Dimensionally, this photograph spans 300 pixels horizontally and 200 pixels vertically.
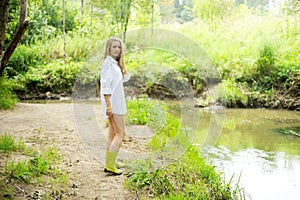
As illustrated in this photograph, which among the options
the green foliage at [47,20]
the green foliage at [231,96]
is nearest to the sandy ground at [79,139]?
the green foliage at [231,96]

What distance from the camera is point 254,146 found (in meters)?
5.88

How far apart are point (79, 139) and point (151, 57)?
453 centimetres

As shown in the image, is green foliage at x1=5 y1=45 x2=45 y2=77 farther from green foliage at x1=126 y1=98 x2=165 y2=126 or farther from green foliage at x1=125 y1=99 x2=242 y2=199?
green foliage at x1=125 y1=99 x2=242 y2=199

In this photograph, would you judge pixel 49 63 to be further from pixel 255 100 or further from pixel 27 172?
pixel 27 172

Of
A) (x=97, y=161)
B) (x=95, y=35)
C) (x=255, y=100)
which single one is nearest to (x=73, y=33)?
(x=95, y=35)

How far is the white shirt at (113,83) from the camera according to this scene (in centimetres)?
339

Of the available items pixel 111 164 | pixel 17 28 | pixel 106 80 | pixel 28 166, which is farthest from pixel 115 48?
pixel 17 28

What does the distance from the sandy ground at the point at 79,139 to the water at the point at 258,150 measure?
1.15 metres

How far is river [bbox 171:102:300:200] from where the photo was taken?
421 cm

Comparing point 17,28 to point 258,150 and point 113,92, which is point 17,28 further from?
point 258,150

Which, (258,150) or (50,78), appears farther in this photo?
(50,78)

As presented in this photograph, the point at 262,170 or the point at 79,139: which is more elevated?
the point at 79,139

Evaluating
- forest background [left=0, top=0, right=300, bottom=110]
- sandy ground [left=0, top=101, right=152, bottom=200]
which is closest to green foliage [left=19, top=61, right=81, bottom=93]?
forest background [left=0, top=0, right=300, bottom=110]

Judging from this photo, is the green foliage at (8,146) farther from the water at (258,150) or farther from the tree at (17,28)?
the water at (258,150)
